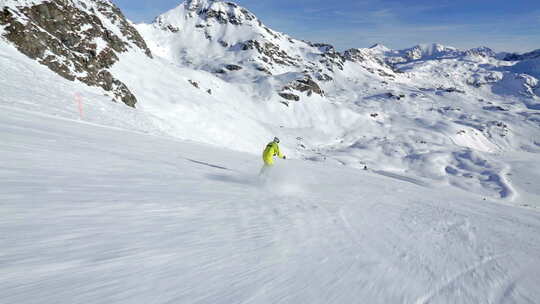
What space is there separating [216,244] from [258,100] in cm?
10936

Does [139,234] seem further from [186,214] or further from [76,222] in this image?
[186,214]

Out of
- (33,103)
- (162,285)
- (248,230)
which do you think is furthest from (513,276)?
(33,103)

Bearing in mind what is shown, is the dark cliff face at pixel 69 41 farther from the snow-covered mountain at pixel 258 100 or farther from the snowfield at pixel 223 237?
the snowfield at pixel 223 237

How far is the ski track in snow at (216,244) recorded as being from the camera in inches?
124

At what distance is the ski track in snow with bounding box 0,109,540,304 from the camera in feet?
10.4

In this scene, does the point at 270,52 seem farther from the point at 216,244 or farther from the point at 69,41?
the point at 216,244

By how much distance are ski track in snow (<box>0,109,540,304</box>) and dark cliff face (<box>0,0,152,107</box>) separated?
36312 mm

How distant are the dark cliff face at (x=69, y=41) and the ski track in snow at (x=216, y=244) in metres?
36.3

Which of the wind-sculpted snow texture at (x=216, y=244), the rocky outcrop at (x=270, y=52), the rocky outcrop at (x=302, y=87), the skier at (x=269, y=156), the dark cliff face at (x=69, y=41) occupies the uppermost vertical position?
the rocky outcrop at (x=270, y=52)

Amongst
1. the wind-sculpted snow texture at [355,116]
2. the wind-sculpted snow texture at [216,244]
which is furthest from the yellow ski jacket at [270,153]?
the wind-sculpted snow texture at [355,116]

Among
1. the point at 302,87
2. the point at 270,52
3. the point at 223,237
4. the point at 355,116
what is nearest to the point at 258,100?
the point at 302,87

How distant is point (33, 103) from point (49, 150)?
15075 mm

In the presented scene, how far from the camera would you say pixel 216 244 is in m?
4.52

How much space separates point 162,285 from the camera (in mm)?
3145
